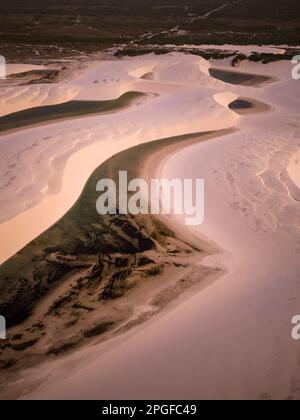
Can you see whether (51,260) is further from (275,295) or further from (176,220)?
(275,295)

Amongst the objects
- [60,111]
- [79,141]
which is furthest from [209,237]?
[60,111]

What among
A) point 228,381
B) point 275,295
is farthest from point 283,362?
point 275,295

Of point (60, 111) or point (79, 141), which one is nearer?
point (79, 141)

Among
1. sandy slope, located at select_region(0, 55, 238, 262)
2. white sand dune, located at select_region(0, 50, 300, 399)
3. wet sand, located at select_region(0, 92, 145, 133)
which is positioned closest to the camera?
white sand dune, located at select_region(0, 50, 300, 399)

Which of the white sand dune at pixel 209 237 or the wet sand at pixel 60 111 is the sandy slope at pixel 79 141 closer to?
the white sand dune at pixel 209 237

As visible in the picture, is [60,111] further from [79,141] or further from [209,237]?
[209,237]

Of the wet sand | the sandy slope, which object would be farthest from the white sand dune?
the wet sand

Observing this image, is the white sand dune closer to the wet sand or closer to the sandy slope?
the sandy slope

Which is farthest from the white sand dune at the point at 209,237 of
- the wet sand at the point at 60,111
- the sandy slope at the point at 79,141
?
the wet sand at the point at 60,111
